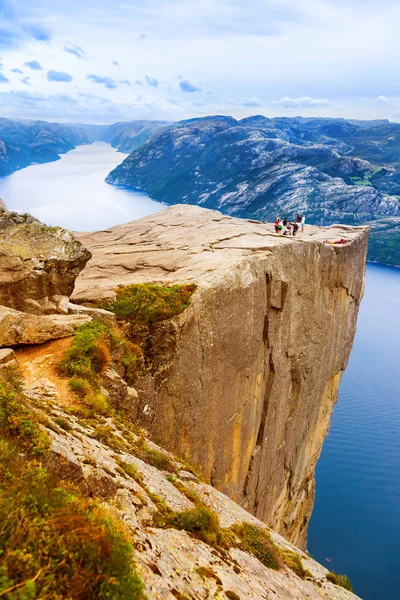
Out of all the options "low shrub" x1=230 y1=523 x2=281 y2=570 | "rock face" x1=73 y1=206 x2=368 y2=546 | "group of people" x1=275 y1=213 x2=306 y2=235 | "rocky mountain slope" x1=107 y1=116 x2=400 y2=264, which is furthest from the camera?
"rocky mountain slope" x1=107 y1=116 x2=400 y2=264

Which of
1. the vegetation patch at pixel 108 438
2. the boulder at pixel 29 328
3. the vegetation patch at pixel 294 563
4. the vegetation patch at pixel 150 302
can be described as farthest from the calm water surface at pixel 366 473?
the boulder at pixel 29 328

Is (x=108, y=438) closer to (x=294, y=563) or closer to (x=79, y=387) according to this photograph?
(x=79, y=387)

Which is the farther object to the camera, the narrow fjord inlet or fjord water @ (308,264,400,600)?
fjord water @ (308,264,400,600)

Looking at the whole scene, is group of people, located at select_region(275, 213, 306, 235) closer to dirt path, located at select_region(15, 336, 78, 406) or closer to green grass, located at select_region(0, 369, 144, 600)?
dirt path, located at select_region(15, 336, 78, 406)

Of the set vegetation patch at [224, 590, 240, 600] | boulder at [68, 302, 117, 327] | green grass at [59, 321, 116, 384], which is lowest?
vegetation patch at [224, 590, 240, 600]

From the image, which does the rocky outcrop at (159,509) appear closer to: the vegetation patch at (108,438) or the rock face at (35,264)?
the vegetation patch at (108,438)

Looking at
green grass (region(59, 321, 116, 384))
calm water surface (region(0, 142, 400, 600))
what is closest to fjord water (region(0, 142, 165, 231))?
calm water surface (region(0, 142, 400, 600))
